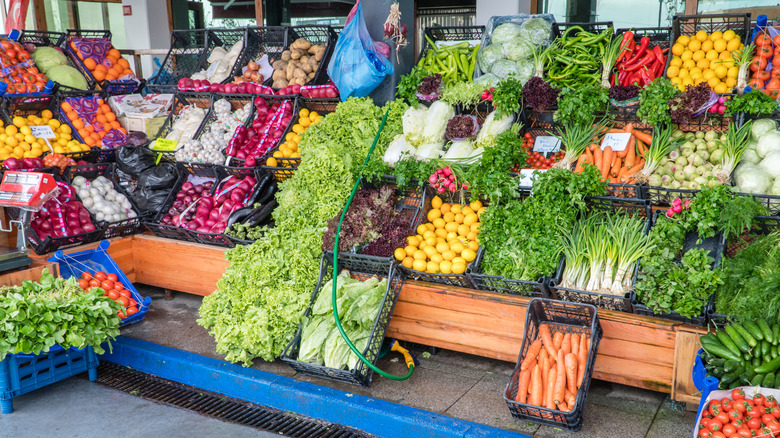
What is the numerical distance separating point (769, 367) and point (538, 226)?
1.52m

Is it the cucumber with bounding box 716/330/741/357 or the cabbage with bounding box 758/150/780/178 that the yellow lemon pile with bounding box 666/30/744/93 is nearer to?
the cabbage with bounding box 758/150/780/178

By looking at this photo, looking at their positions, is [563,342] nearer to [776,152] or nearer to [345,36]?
[776,152]

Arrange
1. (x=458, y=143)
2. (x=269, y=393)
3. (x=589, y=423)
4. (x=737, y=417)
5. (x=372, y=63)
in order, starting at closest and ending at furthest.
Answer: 1. (x=737, y=417)
2. (x=589, y=423)
3. (x=269, y=393)
4. (x=458, y=143)
5. (x=372, y=63)

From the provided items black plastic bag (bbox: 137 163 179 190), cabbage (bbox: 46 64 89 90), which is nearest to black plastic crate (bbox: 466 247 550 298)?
black plastic bag (bbox: 137 163 179 190)

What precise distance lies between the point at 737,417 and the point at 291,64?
495cm

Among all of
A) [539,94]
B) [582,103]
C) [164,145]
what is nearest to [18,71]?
[164,145]

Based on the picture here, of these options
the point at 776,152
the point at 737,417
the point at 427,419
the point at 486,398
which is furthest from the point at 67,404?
the point at 776,152

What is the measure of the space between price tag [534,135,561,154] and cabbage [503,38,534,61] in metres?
0.73

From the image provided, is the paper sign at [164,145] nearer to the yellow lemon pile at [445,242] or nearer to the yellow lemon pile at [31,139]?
the yellow lemon pile at [31,139]

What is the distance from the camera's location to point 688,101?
4.15 m

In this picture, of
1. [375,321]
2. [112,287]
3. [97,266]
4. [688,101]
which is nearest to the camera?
[375,321]

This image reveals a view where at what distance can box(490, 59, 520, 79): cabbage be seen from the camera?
5066mm

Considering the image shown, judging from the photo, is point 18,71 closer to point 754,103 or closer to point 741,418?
point 754,103

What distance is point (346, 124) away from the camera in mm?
5426
